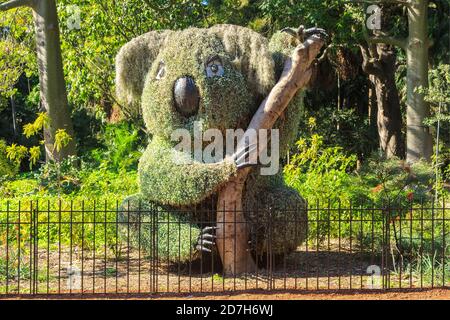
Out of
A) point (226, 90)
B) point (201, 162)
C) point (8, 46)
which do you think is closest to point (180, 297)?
point (201, 162)

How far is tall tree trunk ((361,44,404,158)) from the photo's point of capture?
19.7 m

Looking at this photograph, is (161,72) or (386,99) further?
(386,99)

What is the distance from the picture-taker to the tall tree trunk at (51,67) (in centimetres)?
1571

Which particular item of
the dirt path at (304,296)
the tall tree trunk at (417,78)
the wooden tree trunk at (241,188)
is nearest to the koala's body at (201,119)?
the wooden tree trunk at (241,188)

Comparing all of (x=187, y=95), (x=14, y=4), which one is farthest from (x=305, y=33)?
(x=14, y=4)

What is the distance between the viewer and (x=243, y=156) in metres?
8.61

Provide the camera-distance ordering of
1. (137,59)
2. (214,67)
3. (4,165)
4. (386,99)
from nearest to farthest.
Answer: (214,67) → (137,59) → (4,165) → (386,99)

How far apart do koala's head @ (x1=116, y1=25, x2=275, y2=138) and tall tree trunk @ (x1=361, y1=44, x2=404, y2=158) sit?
440 inches

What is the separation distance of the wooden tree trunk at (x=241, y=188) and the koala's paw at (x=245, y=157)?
7.8 inches

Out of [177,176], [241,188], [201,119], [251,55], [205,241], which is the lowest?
[205,241]

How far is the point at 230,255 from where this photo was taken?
8867 mm

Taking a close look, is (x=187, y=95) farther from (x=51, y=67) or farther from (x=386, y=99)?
(x=386, y=99)

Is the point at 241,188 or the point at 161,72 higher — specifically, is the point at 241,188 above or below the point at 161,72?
below

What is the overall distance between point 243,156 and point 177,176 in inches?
33.5
